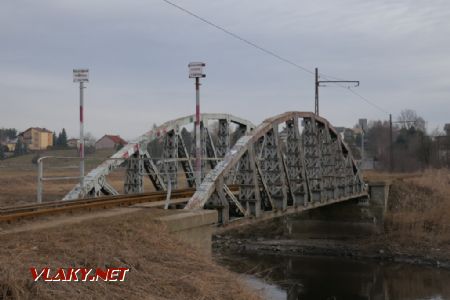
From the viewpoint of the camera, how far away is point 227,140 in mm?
25516

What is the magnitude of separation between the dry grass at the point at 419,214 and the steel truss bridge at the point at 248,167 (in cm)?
529

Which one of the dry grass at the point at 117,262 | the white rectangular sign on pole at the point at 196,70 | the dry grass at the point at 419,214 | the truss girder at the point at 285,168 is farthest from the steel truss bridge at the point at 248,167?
the dry grass at the point at 419,214

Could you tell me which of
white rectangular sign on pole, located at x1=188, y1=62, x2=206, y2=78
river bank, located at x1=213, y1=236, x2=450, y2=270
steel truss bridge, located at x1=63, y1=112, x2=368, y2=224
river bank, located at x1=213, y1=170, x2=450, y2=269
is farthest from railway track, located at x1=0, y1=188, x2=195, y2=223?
river bank, located at x1=213, y1=170, x2=450, y2=269

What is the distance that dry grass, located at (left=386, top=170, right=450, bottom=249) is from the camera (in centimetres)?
3275

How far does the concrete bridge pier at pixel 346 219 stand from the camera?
35.2m

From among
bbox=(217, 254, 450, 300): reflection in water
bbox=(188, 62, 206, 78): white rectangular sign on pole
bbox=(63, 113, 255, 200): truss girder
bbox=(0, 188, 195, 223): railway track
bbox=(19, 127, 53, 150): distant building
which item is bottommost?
bbox=(217, 254, 450, 300): reflection in water

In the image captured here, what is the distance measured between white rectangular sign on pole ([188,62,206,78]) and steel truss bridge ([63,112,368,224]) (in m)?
2.33

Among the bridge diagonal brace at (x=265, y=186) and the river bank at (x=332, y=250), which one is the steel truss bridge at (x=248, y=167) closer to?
the bridge diagonal brace at (x=265, y=186)

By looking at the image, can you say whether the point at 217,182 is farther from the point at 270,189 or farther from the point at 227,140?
the point at 227,140

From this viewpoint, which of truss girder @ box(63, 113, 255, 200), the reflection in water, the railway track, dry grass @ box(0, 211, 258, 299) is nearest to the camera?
dry grass @ box(0, 211, 258, 299)

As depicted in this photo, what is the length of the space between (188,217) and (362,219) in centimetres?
2730

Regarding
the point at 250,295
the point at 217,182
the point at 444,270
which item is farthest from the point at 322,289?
the point at 250,295

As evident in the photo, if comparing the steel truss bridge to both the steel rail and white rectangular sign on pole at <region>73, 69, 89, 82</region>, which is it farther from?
white rectangular sign on pole at <region>73, 69, 89, 82</region>

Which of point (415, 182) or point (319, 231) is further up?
point (415, 182)
